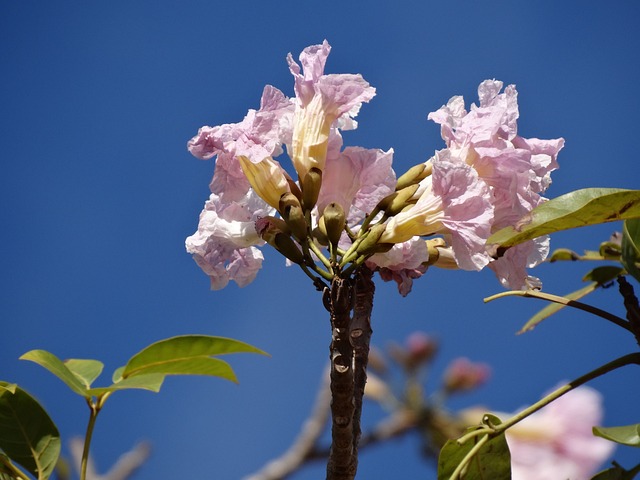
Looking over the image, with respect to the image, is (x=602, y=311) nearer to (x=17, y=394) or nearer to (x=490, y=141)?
(x=490, y=141)

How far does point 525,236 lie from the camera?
126cm

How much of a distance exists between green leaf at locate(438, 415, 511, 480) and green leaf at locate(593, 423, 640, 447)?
0.18 meters

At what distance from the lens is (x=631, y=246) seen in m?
1.45

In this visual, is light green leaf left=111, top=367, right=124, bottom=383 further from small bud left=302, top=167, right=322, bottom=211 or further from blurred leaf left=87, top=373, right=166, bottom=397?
small bud left=302, top=167, right=322, bottom=211

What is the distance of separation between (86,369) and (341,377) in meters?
0.66

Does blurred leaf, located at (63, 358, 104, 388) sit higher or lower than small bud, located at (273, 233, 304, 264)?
lower

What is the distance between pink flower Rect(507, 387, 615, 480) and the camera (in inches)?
58.7

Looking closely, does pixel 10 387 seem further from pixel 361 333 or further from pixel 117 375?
pixel 361 333

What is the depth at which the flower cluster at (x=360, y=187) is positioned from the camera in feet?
4.57

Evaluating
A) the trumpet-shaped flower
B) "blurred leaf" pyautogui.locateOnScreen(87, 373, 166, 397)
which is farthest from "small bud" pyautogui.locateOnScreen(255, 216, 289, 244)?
"blurred leaf" pyautogui.locateOnScreen(87, 373, 166, 397)

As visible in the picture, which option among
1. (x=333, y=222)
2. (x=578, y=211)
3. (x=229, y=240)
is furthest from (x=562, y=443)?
(x=229, y=240)

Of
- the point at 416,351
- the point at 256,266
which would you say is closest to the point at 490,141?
the point at 256,266

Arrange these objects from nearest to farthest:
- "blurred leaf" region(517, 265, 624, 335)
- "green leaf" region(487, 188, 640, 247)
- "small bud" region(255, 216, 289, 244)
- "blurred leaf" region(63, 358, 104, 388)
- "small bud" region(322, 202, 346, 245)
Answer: "green leaf" region(487, 188, 640, 247) → "small bud" region(322, 202, 346, 245) → "small bud" region(255, 216, 289, 244) → "blurred leaf" region(63, 358, 104, 388) → "blurred leaf" region(517, 265, 624, 335)

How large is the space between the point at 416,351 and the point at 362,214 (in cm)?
103
